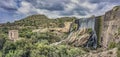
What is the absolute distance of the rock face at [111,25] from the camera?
188 feet

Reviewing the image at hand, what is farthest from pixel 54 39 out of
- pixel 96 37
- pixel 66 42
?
pixel 96 37

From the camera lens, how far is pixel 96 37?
7062 centimetres

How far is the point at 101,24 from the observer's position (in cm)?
6944

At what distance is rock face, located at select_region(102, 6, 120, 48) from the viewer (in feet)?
188

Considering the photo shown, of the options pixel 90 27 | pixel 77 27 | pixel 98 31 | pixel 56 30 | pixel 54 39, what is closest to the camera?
pixel 98 31

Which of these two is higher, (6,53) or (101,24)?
(101,24)

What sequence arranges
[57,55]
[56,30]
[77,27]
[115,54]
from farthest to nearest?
[56,30] < [77,27] < [57,55] < [115,54]

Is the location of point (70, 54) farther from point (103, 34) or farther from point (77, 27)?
point (77, 27)

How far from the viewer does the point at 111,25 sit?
60.4 meters

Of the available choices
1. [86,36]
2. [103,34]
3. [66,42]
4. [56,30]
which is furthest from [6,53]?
[56,30]

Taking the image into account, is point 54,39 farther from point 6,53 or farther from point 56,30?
point 6,53

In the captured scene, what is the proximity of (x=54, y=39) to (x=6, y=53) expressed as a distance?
72.8 feet

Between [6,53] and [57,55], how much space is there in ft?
55.1

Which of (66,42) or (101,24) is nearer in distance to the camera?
(101,24)
